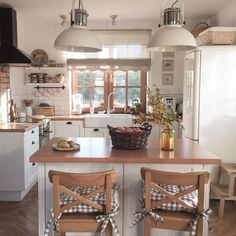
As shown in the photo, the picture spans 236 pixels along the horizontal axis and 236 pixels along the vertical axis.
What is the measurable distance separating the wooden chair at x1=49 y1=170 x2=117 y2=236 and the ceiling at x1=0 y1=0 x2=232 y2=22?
2928mm

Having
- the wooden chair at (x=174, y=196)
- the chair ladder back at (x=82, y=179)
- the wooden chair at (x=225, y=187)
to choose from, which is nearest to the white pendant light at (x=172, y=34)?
the wooden chair at (x=174, y=196)

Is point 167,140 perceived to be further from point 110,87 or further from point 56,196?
point 110,87

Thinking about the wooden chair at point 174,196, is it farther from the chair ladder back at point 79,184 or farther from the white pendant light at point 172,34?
the white pendant light at point 172,34

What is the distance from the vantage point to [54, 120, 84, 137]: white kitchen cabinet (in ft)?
16.5

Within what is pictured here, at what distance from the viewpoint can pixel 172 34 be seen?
2295mm

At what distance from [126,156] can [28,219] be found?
1637 mm

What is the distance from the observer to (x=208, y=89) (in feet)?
12.2

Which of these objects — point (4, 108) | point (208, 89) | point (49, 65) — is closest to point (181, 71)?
point (208, 89)

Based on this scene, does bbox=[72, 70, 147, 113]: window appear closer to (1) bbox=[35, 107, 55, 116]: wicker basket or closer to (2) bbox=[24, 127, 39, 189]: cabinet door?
(1) bbox=[35, 107, 55, 116]: wicker basket

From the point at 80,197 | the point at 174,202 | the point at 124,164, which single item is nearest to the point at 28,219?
the point at 124,164

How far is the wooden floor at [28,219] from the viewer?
3.00 meters

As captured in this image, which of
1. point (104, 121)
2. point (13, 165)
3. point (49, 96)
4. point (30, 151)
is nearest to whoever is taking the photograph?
point (13, 165)

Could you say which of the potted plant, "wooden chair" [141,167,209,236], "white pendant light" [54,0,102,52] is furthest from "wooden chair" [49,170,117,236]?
"white pendant light" [54,0,102,52]

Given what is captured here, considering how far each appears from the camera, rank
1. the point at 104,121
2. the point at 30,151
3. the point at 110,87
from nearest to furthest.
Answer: the point at 30,151 → the point at 104,121 → the point at 110,87
